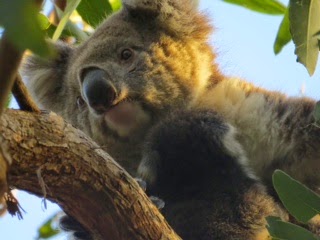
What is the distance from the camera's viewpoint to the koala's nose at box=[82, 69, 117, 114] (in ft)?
7.80

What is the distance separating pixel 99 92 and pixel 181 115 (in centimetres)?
37

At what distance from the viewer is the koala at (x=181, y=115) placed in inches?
80.2

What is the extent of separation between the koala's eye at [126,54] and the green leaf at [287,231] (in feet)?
4.71

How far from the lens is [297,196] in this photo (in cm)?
153

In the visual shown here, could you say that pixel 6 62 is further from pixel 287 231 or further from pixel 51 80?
pixel 51 80

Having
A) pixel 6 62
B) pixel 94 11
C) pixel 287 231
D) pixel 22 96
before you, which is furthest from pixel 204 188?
pixel 6 62

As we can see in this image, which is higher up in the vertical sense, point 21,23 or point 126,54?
point 21,23

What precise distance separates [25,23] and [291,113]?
2132mm

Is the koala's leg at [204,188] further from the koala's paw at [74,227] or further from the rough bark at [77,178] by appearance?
the rough bark at [77,178]

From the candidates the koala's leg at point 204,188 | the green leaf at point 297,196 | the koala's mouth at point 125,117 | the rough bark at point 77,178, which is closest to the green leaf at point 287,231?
the green leaf at point 297,196

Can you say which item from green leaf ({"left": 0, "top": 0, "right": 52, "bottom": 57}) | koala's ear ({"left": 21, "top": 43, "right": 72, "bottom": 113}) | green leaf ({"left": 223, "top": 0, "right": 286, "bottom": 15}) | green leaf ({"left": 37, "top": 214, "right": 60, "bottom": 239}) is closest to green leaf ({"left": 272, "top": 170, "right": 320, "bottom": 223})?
green leaf ({"left": 0, "top": 0, "right": 52, "bottom": 57})

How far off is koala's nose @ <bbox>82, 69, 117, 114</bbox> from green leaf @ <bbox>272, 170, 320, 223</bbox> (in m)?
1.05

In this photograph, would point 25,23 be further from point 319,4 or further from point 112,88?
point 112,88

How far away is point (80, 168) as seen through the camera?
148 cm
